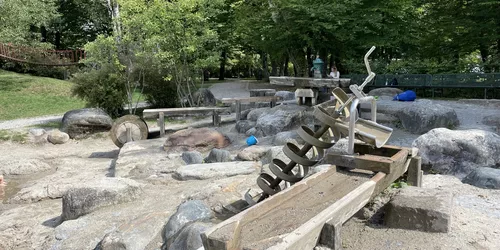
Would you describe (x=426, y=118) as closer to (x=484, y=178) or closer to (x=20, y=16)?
(x=484, y=178)

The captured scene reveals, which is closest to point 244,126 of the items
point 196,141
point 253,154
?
point 196,141

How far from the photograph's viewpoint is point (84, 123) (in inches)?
475

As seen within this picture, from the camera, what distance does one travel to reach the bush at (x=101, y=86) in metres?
14.1

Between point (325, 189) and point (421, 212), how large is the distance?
833mm

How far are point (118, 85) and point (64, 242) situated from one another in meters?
10.4

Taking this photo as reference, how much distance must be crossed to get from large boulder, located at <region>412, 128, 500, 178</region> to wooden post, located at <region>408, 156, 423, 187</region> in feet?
6.67

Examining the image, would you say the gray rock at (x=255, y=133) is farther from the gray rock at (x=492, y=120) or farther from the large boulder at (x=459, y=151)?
the gray rock at (x=492, y=120)

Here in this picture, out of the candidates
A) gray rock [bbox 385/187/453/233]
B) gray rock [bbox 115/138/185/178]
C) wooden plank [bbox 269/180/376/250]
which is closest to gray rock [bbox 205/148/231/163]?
gray rock [bbox 115/138/185/178]

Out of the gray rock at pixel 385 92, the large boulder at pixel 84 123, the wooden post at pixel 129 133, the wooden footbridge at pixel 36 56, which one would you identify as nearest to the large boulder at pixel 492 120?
the gray rock at pixel 385 92

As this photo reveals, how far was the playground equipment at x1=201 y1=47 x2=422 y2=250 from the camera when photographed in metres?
2.60

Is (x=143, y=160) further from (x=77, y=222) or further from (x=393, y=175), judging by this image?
(x=393, y=175)

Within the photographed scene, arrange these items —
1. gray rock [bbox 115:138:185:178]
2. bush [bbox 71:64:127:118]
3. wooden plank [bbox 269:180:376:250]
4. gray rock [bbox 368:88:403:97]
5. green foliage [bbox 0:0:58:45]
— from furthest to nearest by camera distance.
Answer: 1. green foliage [bbox 0:0:58:45]
2. bush [bbox 71:64:127:118]
3. gray rock [bbox 368:88:403:97]
4. gray rock [bbox 115:138:185:178]
5. wooden plank [bbox 269:180:376:250]

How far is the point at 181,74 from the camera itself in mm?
14320

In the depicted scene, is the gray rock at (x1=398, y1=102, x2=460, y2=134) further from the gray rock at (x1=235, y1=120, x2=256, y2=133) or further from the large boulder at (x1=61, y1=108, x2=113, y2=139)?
the large boulder at (x1=61, y1=108, x2=113, y2=139)
